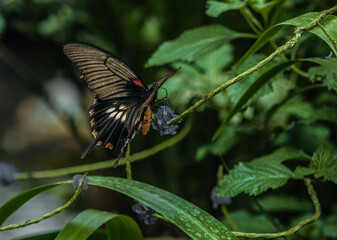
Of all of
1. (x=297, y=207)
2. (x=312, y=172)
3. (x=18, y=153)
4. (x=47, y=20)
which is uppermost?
(x=47, y=20)

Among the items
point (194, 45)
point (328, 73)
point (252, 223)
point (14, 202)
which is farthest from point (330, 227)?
point (14, 202)

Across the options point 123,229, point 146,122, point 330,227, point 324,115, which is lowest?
point 330,227

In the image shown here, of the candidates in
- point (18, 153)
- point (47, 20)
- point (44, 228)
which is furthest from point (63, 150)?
point (47, 20)

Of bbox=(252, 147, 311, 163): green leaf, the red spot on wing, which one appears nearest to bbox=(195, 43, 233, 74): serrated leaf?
bbox=(252, 147, 311, 163): green leaf

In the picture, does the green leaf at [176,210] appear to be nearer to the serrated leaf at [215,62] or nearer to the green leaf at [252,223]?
the green leaf at [252,223]

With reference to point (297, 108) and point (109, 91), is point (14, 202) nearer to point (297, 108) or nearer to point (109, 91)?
point (109, 91)

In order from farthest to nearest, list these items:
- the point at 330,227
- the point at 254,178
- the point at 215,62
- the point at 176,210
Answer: the point at 215,62, the point at 330,227, the point at 254,178, the point at 176,210

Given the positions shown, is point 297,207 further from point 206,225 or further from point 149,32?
point 149,32
